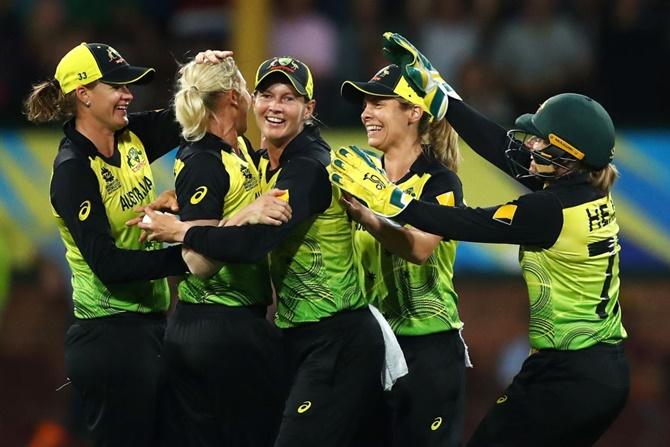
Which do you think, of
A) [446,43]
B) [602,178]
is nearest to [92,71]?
[602,178]

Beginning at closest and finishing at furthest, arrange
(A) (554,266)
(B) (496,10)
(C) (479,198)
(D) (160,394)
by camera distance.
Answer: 1. (A) (554,266)
2. (D) (160,394)
3. (C) (479,198)
4. (B) (496,10)

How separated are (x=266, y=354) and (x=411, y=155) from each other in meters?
0.92

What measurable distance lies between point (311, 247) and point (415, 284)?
0.50 metres

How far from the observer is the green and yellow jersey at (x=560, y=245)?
15.6 ft

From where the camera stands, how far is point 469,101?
9227mm

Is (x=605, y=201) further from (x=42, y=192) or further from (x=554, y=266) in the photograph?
(x=42, y=192)

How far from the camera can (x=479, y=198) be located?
8719 millimetres

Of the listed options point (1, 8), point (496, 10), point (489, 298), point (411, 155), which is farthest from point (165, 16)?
point (411, 155)

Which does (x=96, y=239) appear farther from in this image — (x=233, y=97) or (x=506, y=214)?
(x=506, y=214)

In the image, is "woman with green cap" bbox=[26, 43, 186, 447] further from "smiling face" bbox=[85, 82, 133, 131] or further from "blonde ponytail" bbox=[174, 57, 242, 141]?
"blonde ponytail" bbox=[174, 57, 242, 141]

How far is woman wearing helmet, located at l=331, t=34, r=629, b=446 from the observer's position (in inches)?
187

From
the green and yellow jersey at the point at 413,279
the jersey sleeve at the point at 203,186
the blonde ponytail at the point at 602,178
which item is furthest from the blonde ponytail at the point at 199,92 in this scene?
the blonde ponytail at the point at 602,178

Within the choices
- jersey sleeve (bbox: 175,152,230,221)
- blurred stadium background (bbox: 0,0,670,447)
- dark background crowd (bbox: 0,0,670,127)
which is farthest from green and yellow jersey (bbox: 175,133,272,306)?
dark background crowd (bbox: 0,0,670,127)

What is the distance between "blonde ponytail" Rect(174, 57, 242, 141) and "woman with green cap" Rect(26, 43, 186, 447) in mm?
317
